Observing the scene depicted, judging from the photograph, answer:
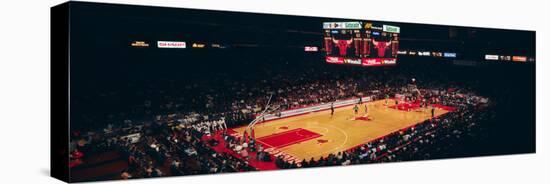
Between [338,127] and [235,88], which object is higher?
[235,88]

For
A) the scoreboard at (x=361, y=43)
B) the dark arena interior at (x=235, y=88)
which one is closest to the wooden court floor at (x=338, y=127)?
the dark arena interior at (x=235, y=88)

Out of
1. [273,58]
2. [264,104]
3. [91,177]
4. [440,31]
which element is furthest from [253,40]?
[440,31]

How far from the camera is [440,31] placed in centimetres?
881

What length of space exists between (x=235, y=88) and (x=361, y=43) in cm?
209

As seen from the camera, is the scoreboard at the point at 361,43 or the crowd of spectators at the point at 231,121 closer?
the crowd of spectators at the point at 231,121

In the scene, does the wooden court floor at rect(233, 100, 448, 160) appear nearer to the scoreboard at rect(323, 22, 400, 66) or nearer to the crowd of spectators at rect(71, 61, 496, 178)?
the crowd of spectators at rect(71, 61, 496, 178)

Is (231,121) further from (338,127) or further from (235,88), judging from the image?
(338,127)

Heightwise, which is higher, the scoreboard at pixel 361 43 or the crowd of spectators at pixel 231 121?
the scoreboard at pixel 361 43

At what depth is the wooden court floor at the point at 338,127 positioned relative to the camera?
7602 millimetres

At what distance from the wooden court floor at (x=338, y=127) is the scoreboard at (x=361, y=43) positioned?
67 cm

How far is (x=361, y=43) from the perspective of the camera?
8133mm

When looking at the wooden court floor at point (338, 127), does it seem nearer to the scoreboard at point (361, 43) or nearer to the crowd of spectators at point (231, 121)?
the crowd of spectators at point (231, 121)

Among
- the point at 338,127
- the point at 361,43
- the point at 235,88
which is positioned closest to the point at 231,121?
the point at 235,88

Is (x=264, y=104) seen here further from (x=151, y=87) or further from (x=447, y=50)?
(x=447, y=50)
